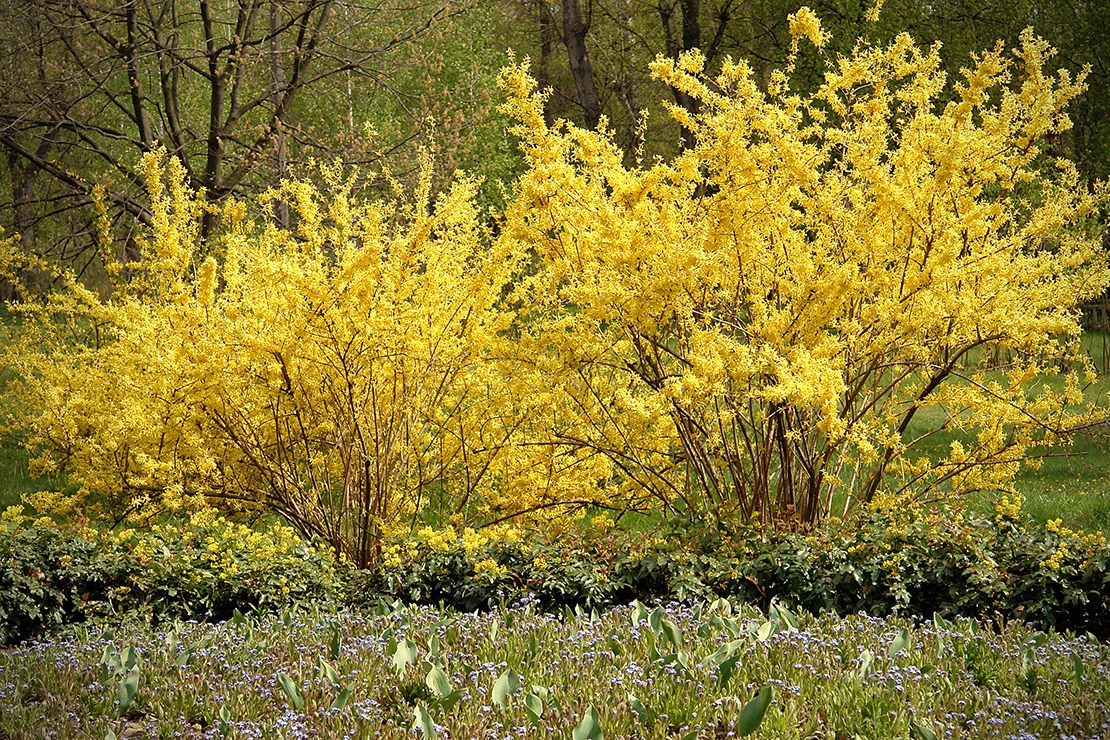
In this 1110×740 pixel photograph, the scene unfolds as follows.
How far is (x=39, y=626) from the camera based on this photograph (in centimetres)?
502

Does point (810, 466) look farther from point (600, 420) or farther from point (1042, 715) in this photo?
point (1042, 715)

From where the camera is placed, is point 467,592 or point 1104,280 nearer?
point 467,592

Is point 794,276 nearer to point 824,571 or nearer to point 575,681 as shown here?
point 824,571

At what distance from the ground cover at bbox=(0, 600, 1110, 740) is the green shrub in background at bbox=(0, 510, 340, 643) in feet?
2.86

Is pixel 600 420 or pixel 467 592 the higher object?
pixel 600 420

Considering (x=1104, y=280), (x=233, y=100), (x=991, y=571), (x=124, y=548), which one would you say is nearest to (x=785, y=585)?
(x=991, y=571)

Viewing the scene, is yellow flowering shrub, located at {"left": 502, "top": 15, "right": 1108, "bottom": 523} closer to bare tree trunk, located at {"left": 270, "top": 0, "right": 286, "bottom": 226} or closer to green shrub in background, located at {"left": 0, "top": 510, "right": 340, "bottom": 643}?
green shrub in background, located at {"left": 0, "top": 510, "right": 340, "bottom": 643}

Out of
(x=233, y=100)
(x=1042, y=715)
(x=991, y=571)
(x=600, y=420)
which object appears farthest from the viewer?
(x=233, y=100)

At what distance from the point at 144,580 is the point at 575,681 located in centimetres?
257

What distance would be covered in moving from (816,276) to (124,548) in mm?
3531

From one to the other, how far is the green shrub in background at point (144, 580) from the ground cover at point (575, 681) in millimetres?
872

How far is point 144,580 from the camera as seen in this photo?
5.04 metres

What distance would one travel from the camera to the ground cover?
9.72 feet

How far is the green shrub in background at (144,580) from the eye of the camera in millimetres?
4973
